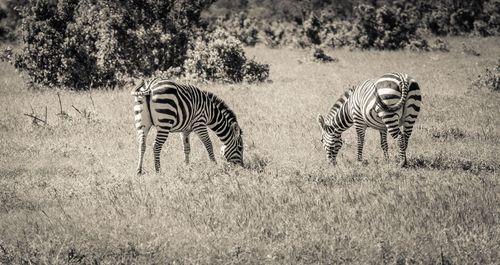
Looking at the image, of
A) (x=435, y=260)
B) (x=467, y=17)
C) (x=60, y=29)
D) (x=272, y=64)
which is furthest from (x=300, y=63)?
(x=435, y=260)

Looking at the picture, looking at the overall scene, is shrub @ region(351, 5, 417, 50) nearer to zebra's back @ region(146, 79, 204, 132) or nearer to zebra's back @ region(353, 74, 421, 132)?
zebra's back @ region(353, 74, 421, 132)

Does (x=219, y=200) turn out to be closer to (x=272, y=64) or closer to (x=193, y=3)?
(x=193, y=3)

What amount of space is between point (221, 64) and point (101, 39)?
19.9ft

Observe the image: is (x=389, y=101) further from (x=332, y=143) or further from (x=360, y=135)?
(x=332, y=143)

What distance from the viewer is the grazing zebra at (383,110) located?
10383 millimetres

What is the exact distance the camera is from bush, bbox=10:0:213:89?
2227 centimetres

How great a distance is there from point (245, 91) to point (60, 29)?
9.76 metres

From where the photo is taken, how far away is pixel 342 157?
38.5 ft

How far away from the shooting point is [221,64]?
23281mm

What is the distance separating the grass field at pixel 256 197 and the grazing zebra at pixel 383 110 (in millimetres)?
598

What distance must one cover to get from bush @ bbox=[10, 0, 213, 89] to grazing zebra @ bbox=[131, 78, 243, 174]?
39.3 feet

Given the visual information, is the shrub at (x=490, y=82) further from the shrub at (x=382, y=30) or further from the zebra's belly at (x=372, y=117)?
the shrub at (x=382, y=30)

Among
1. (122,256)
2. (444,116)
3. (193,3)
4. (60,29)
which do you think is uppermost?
(193,3)

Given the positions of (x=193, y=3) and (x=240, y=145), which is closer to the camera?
(x=240, y=145)
